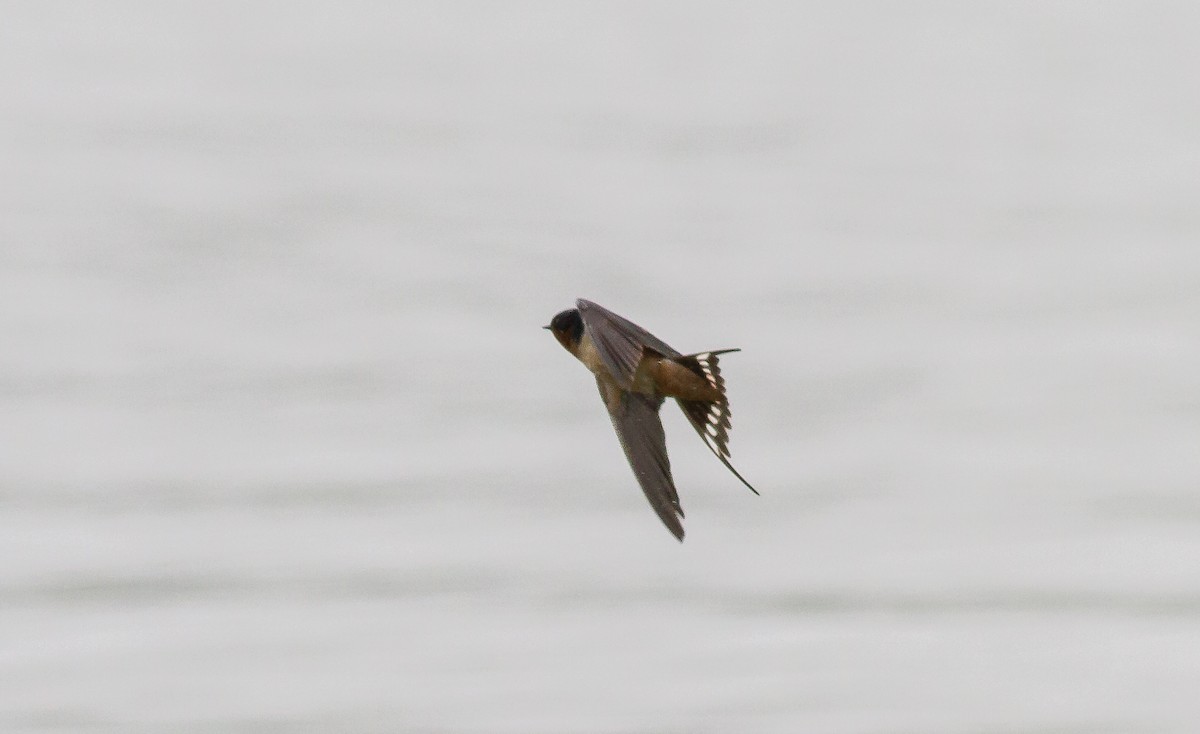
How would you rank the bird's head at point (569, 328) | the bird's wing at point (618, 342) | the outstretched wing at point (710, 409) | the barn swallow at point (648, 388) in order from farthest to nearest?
the bird's head at point (569, 328) < the outstretched wing at point (710, 409) < the barn swallow at point (648, 388) < the bird's wing at point (618, 342)

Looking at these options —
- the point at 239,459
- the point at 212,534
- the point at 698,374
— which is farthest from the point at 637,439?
the point at 239,459

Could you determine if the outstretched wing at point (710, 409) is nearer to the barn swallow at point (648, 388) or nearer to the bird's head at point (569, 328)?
the barn swallow at point (648, 388)

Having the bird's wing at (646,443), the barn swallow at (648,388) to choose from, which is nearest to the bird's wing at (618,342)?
the barn swallow at (648,388)

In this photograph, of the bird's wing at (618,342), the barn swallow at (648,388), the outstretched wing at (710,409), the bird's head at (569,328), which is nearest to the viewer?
the bird's wing at (618,342)

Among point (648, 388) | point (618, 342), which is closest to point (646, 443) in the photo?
point (648, 388)

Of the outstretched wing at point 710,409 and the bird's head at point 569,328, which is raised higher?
the bird's head at point 569,328

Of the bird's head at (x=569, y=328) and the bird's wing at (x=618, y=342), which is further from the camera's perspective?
the bird's head at (x=569, y=328)
